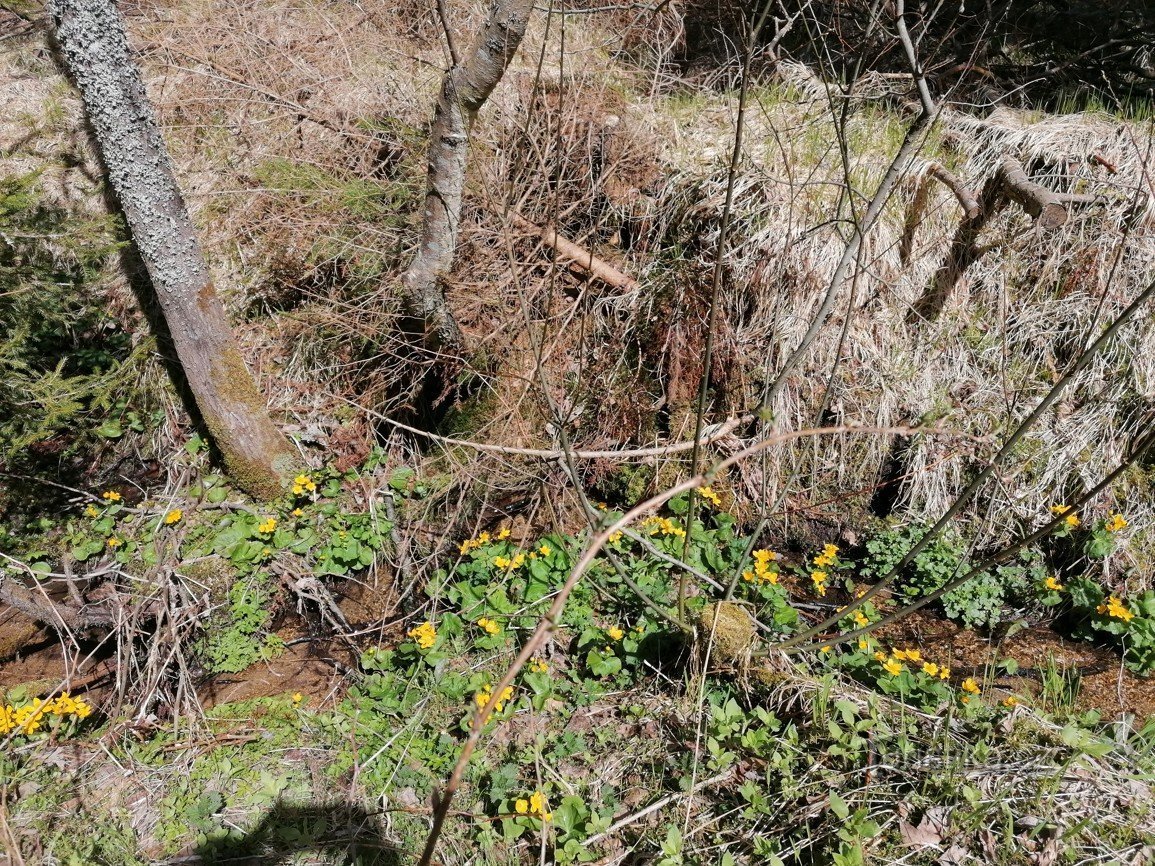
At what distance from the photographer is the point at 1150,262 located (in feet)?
11.8

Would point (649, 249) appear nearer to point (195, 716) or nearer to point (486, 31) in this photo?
point (486, 31)

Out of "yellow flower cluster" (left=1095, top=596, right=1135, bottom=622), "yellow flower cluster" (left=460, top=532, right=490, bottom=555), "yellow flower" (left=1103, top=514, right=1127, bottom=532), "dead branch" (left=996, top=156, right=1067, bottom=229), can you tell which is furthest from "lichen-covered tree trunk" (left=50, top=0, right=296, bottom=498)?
"yellow flower" (left=1103, top=514, right=1127, bottom=532)

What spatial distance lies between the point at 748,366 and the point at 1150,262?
2.11m

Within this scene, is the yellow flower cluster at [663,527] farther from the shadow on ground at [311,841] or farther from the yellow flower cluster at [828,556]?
the shadow on ground at [311,841]

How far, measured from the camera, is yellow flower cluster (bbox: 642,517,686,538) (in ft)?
11.3

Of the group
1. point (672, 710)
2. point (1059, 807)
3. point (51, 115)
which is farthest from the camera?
point (51, 115)

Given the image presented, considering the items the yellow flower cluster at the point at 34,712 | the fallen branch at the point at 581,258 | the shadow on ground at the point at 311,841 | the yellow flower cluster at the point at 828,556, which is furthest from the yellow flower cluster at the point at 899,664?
the yellow flower cluster at the point at 34,712

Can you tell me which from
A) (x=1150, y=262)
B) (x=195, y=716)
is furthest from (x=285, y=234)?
(x=1150, y=262)

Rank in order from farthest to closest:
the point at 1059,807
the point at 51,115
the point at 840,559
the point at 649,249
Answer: the point at 51,115
the point at 649,249
the point at 840,559
the point at 1059,807

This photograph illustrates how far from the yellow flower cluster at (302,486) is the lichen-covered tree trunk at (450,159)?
998mm

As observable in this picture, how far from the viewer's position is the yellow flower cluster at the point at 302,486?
3.72 meters

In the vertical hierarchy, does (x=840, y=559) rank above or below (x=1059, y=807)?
below

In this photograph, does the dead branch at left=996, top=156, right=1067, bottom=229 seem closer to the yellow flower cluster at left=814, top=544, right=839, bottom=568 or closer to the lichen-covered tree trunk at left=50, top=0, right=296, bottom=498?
the yellow flower cluster at left=814, top=544, right=839, bottom=568

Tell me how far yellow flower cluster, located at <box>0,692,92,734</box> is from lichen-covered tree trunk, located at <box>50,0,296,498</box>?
135 centimetres
